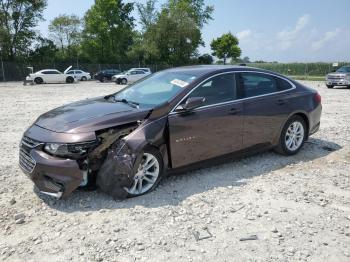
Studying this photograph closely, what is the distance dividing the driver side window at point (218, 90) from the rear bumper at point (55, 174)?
191cm

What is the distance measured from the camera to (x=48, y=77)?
116 ft

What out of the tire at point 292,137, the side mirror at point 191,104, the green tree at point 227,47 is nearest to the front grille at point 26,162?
the side mirror at point 191,104

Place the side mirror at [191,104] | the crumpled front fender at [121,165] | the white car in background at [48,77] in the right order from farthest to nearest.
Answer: the white car in background at [48,77]
the side mirror at [191,104]
the crumpled front fender at [121,165]

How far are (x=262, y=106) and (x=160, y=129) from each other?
6.62 ft

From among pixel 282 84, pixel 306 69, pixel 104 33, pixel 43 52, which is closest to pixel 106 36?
pixel 104 33

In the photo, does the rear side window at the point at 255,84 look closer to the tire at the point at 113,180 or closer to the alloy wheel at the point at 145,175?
the alloy wheel at the point at 145,175

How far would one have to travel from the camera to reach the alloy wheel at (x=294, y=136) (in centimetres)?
634

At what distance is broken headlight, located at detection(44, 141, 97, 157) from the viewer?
416cm

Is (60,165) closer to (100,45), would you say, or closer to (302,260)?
(302,260)

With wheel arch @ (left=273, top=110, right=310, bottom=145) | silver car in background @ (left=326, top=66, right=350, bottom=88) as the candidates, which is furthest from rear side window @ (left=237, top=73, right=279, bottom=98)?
silver car in background @ (left=326, top=66, right=350, bottom=88)

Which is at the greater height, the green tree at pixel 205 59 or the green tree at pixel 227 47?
the green tree at pixel 227 47

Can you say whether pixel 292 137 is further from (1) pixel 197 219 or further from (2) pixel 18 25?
(2) pixel 18 25

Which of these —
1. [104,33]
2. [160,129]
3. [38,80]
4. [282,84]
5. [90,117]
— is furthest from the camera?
[104,33]

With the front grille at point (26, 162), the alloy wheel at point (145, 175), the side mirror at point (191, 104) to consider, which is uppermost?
the side mirror at point (191, 104)
